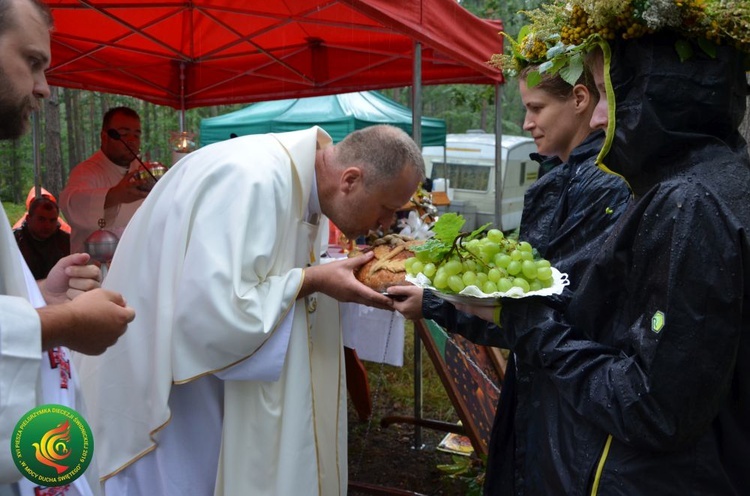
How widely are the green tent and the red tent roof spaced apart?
4527mm

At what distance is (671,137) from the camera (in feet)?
4.65

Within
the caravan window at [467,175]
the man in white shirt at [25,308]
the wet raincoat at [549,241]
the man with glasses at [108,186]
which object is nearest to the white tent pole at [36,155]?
the man with glasses at [108,186]

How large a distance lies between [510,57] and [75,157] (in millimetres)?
28925

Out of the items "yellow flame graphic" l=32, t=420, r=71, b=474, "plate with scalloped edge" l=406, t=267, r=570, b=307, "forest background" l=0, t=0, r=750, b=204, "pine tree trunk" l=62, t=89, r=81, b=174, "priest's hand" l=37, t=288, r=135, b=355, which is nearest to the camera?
"yellow flame graphic" l=32, t=420, r=71, b=474

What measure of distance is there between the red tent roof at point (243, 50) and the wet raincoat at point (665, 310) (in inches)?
118

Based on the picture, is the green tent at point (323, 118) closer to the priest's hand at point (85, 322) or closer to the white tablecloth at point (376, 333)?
the white tablecloth at point (376, 333)

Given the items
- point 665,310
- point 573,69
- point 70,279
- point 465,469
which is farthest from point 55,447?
point 465,469

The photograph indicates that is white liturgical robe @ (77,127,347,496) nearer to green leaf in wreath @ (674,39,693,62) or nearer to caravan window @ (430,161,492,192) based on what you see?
green leaf in wreath @ (674,39,693,62)

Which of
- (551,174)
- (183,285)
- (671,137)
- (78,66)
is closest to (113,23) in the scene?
(78,66)

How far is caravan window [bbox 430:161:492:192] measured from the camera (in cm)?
1834

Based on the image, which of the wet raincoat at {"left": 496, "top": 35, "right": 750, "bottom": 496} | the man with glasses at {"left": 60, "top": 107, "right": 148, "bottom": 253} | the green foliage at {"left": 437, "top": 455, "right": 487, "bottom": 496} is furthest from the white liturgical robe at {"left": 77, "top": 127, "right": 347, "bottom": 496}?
the man with glasses at {"left": 60, "top": 107, "right": 148, "bottom": 253}

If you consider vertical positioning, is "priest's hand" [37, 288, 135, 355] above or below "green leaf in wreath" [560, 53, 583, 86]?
below

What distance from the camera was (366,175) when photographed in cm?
267

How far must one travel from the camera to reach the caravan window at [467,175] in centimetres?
1834
